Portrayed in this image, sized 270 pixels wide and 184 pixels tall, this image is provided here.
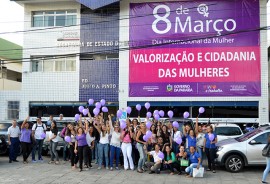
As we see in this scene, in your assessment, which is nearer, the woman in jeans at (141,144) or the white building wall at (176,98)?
the woman in jeans at (141,144)

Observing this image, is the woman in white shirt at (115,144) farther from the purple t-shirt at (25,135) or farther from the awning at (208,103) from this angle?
the awning at (208,103)

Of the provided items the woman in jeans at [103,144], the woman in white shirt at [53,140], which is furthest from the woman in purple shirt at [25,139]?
the woman in jeans at [103,144]

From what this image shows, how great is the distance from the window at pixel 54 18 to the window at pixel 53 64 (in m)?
2.49

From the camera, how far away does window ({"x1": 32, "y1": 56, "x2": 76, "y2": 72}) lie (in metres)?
25.3

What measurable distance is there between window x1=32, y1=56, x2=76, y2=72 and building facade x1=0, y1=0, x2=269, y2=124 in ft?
0.23

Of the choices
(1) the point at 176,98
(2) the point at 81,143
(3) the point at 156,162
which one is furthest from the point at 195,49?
(2) the point at 81,143

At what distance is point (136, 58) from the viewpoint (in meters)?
23.7

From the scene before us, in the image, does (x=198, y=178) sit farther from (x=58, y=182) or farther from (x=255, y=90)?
(x=255, y=90)

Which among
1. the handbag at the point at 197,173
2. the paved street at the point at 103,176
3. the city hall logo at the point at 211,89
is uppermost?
the city hall logo at the point at 211,89

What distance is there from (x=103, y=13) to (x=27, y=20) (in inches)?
225

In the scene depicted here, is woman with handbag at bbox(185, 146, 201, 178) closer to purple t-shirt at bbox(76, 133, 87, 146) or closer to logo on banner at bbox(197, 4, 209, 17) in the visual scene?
purple t-shirt at bbox(76, 133, 87, 146)

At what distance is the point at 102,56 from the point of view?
24766 millimetres

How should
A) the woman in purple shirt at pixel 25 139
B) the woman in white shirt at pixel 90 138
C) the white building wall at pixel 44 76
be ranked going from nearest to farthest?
1. the woman in white shirt at pixel 90 138
2. the woman in purple shirt at pixel 25 139
3. the white building wall at pixel 44 76

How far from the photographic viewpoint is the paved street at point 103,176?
10.4 metres
